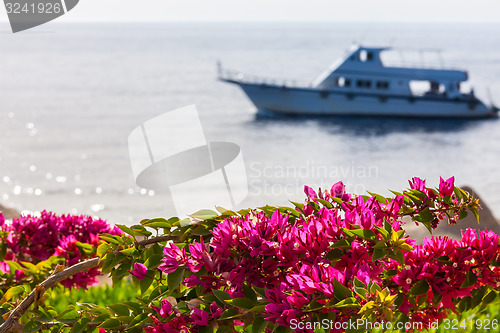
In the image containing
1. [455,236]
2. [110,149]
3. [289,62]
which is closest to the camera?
[455,236]

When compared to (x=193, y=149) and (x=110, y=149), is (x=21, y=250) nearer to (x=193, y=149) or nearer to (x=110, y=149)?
(x=193, y=149)

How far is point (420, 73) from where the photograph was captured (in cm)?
2920

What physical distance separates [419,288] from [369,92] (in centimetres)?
2936

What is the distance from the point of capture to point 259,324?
158 centimetres

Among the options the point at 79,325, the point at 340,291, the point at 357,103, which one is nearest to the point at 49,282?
the point at 79,325

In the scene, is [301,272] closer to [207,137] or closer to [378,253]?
[378,253]

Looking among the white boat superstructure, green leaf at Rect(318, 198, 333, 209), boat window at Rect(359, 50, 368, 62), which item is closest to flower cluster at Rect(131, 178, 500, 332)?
green leaf at Rect(318, 198, 333, 209)

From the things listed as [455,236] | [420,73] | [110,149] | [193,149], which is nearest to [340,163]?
[420,73]

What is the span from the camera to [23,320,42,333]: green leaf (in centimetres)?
194

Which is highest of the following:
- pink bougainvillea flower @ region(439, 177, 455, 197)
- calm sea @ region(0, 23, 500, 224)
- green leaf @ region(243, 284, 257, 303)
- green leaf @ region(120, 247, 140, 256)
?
pink bougainvillea flower @ region(439, 177, 455, 197)

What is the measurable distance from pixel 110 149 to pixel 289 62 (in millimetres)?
56689

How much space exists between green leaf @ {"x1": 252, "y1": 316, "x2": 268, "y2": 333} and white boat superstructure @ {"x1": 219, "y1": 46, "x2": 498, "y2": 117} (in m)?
28.0

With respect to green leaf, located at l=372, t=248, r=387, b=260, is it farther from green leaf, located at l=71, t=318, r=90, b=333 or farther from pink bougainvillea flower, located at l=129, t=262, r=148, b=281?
green leaf, located at l=71, t=318, r=90, b=333

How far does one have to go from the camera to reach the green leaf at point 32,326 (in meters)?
1.94
